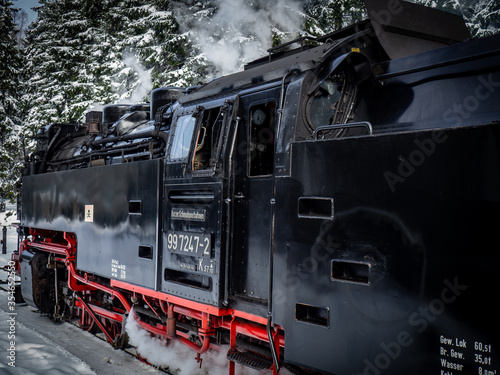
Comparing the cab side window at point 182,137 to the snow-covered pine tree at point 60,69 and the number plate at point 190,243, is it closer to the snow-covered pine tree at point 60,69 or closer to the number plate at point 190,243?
the number plate at point 190,243

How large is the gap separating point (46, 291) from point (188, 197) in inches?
188

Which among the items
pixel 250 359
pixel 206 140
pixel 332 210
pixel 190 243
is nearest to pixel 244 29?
pixel 206 140

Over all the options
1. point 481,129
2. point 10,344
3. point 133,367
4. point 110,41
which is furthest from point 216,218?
point 110,41

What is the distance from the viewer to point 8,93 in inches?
918

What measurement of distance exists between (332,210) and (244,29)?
41.0ft

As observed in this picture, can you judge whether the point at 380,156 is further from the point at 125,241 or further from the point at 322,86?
the point at 125,241

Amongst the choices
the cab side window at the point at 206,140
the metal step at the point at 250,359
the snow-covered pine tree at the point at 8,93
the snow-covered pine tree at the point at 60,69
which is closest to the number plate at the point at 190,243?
the cab side window at the point at 206,140

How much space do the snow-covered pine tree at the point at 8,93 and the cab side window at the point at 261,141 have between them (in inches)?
851

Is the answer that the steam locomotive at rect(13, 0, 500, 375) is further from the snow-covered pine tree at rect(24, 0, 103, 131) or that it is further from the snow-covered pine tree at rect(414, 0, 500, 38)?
the snow-covered pine tree at rect(24, 0, 103, 131)

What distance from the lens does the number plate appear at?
161 inches

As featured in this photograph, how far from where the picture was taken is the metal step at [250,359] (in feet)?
12.2

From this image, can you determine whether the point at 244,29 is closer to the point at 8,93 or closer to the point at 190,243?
the point at 190,243

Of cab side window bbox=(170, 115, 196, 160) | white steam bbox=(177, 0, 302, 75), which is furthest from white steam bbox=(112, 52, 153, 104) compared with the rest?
cab side window bbox=(170, 115, 196, 160)

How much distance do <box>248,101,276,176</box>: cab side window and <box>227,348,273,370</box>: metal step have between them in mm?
1473
